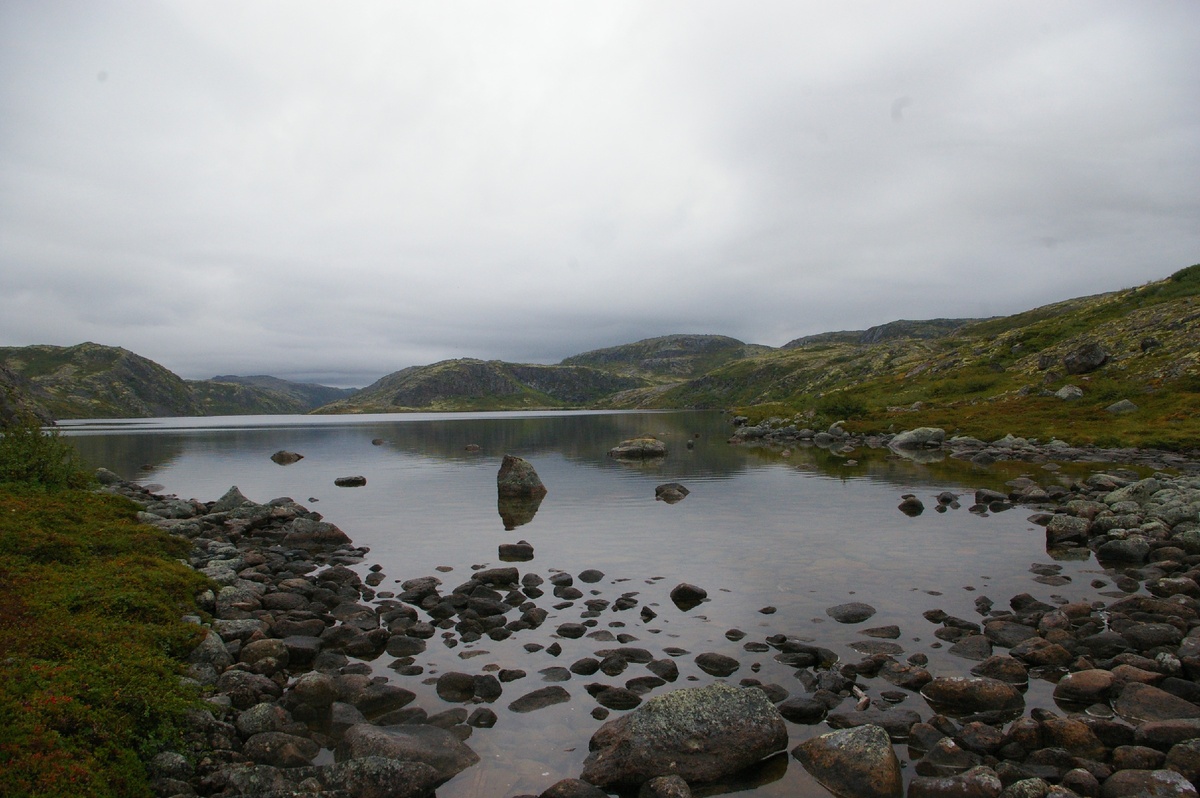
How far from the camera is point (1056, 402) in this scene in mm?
101312

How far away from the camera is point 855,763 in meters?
12.9

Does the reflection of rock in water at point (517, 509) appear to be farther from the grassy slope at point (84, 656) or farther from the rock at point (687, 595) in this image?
the grassy slope at point (84, 656)

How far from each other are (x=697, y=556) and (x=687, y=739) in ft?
62.6

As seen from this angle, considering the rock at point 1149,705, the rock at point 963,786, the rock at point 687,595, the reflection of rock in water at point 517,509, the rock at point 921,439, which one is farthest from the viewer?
the rock at point 921,439

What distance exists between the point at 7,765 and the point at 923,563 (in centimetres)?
3258

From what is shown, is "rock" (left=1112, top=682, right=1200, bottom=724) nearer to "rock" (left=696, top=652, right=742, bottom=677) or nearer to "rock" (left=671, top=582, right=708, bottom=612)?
"rock" (left=696, top=652, right=742, bottom=677)

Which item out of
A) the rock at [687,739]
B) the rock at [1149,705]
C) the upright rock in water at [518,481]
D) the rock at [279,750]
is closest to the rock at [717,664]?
the rock at [687,739]

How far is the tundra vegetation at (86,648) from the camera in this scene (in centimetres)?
1083

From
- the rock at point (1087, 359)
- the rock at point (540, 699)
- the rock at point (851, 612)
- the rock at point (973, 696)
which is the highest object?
the rock at point (1087, 359)

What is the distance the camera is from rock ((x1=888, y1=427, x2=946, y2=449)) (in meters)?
94.4

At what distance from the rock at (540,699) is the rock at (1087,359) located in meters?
130

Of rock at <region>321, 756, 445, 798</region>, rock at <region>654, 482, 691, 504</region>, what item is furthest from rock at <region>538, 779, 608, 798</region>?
rock at <region>654, 482, 691, 504</region>

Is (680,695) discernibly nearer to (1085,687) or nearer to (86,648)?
(1085,687)

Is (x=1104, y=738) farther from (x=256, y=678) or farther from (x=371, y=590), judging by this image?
(x=371, y=590)
